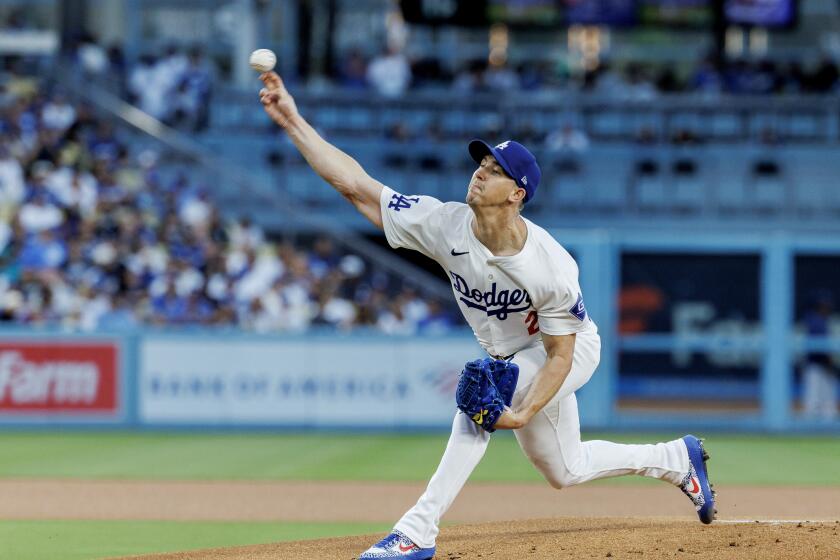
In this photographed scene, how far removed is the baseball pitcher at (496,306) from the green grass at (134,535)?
1.77 m

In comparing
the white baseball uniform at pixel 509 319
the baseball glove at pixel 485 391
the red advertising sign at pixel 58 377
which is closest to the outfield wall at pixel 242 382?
the red advertising sign at pixel 58 377

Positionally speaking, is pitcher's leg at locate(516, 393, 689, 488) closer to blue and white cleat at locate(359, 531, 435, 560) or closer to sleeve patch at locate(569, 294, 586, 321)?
sleeve patch at locate(569, 294, 586, 321)

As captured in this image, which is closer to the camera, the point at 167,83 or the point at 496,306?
the point at 496,306

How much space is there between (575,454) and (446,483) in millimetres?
782

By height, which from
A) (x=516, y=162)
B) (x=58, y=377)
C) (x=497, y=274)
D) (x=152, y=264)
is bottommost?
(x=58, y=377)

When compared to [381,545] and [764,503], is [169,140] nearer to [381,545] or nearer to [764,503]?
[764,503]

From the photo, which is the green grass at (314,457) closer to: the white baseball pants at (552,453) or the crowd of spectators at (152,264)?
the crowd of spectators at (152,264)

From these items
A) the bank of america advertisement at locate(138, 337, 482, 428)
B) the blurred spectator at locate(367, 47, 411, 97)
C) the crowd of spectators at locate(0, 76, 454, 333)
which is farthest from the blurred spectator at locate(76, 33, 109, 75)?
the bank of america advertisement at locate(138, 337, 482, 428)

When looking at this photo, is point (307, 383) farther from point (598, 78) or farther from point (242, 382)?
point (598, 78)

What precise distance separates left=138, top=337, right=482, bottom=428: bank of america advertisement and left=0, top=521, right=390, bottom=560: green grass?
746 centimetres

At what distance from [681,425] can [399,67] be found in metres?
9.54

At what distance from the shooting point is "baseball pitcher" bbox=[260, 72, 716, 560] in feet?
19.3

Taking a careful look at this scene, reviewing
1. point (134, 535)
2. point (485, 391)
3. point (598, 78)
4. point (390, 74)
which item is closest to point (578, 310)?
point (485, 391)

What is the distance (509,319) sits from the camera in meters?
6.18
